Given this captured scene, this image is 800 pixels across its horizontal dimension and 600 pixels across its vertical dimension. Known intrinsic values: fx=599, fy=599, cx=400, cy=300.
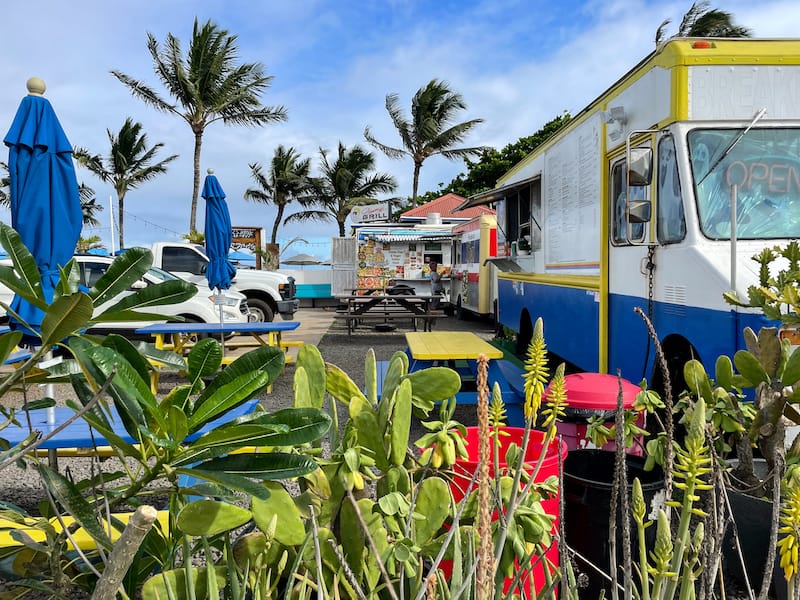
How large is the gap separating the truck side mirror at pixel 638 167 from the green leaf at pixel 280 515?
3.36m

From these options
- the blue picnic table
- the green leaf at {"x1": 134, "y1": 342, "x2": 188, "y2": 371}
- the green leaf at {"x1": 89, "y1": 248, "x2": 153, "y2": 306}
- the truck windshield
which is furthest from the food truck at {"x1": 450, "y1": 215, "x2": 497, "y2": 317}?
the green leaf at {"x1": 89, "y1": 248, "x2": 153, "y2": 306}

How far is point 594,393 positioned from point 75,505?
2.47 metres

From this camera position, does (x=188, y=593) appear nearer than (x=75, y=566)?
Yes

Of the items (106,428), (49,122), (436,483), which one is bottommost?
(436,483)

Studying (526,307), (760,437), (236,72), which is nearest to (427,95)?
(236,72)

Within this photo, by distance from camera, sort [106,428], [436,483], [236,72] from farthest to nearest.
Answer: [236,72] → [436,483] → [106,428]

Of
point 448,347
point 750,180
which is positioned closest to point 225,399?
point 750,180

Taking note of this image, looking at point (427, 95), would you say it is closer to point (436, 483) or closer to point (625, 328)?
point (625, 328)

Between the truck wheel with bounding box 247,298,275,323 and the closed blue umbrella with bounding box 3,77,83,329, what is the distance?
308 inches

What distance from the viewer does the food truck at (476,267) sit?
13.5 m

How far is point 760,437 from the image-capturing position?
2.07 m

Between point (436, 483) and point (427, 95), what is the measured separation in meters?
29.1

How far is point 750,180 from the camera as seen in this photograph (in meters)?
3.68

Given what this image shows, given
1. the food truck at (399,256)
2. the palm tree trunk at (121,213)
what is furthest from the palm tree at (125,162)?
the food truck at (399,256)
